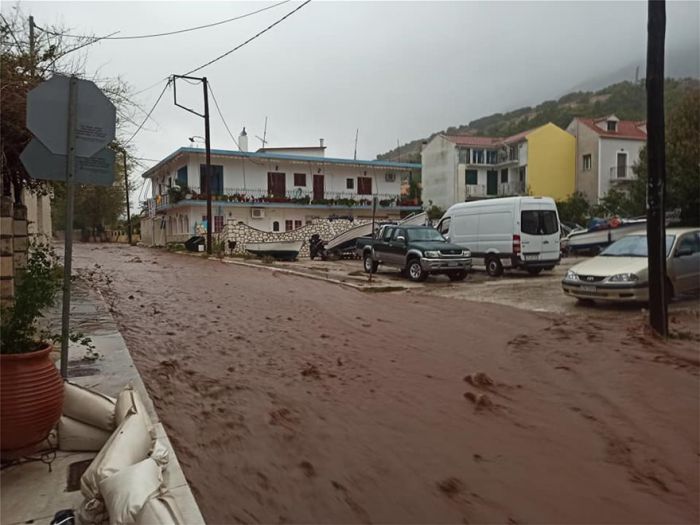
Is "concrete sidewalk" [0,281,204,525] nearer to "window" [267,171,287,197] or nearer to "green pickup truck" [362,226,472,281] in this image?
"green pickup truck" [362,226,472,281]

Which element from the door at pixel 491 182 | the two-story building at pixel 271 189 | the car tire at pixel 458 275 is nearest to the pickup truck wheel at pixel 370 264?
the car tire at pixel 458 275

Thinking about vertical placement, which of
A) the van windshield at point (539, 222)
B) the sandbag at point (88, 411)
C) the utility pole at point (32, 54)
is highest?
the utility pole at point (32, 54)

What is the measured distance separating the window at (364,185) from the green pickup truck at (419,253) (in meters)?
25.2

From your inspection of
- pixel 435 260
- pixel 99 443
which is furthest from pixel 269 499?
pixel 435 260

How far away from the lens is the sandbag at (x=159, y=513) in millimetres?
2533

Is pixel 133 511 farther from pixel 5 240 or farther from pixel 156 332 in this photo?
pixel 156 332

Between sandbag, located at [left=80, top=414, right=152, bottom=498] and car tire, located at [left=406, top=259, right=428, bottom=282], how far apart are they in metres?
12.8

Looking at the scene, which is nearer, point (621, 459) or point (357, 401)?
point (621, 459)

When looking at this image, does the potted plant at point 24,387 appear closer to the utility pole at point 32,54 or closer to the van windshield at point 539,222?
the utility pole at point 32,54

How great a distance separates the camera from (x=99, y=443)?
371 centimetres

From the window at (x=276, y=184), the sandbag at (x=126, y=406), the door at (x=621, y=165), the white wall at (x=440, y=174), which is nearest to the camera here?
the sandbag at (x=126, y=406)

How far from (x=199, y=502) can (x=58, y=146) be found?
313 centimetres

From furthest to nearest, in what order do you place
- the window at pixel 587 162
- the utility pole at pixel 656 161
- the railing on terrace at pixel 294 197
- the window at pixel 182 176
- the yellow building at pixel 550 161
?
the yellow building at pixel 550 161 → the window at pixel 587 162 → the window at pixel 182 176 → the railing on terrace at pixel 294 197 → the utility pole at pixel 656 161

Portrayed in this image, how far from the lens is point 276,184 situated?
132 ft
